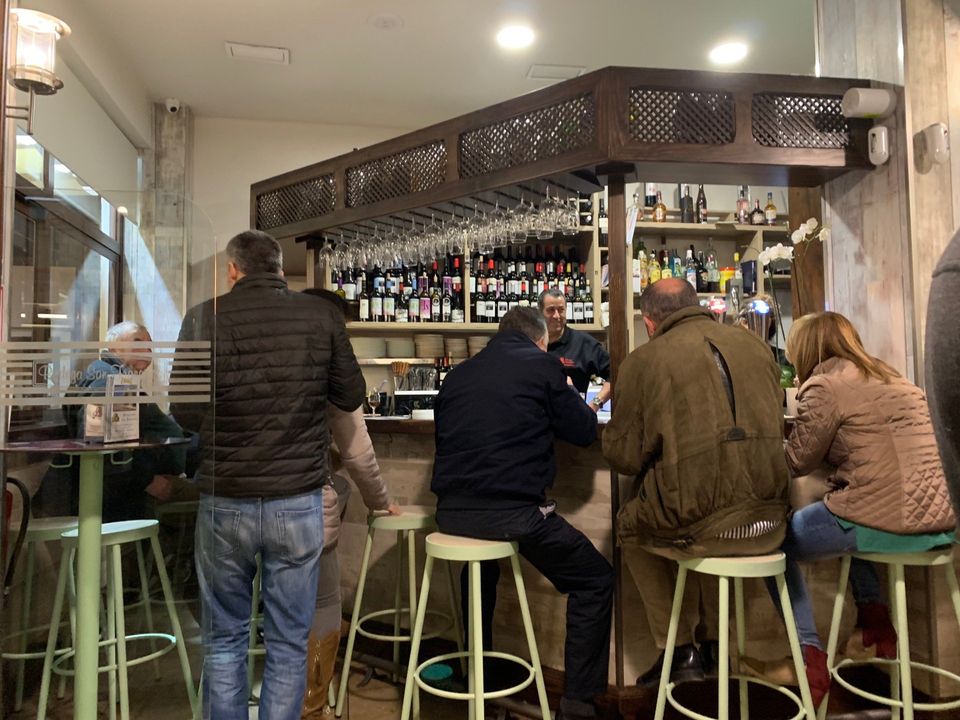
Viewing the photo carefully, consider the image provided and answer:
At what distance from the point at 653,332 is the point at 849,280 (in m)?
1.25

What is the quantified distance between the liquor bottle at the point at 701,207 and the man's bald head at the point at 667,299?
10.2 feet

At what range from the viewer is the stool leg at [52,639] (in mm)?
1851

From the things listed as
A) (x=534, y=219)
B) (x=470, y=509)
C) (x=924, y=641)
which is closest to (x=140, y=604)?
(x=470, y=509)

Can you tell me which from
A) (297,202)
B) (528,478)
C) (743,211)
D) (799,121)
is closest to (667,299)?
(528,478)

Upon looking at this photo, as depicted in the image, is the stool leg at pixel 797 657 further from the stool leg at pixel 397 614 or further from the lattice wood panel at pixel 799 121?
the lattice wood panel at pixel 799 121

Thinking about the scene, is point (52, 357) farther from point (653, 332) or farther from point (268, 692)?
point (653, 332)

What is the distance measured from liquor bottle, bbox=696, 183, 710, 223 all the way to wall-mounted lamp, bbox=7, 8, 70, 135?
438cm

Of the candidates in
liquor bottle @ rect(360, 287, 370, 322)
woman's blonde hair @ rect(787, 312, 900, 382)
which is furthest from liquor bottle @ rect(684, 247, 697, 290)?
woman's blonde hair @ rect(787, 312, 900, 382)

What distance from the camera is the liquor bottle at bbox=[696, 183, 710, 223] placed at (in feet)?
17.0

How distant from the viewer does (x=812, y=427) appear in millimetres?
2201

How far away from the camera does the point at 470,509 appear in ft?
7.41

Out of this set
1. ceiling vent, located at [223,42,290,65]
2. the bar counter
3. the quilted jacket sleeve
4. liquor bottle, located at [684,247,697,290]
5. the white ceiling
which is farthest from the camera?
liquor bottle, located at [684,247,697,290]

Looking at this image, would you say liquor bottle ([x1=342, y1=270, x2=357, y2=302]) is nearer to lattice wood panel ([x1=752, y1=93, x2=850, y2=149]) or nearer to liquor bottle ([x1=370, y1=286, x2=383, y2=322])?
liquor bottle ([x1=370, y1=286, x2=383, y2=322])

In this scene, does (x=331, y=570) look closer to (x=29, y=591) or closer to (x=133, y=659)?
(x=133, y=659)
